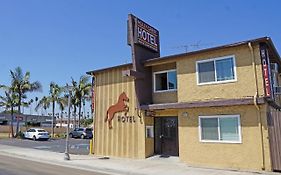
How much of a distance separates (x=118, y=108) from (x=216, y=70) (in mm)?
7175

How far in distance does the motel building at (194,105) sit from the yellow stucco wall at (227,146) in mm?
38

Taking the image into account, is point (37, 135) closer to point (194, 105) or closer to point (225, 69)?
point (194, 105)

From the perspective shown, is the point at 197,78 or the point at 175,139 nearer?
the point at 197,78

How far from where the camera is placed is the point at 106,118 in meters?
20.8

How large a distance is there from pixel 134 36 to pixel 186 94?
5127mm

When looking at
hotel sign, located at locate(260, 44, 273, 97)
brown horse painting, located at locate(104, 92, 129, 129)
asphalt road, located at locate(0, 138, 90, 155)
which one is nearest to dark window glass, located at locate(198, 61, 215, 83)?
hotel sign, located at locate(260, 44, 273, 97)

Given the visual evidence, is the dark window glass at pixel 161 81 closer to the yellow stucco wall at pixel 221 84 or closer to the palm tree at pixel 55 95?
the yellow stucco wall at pixel 221 84

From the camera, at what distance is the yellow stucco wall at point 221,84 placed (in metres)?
14.8

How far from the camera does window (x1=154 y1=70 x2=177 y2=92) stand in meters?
18.4

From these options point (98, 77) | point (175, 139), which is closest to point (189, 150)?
point (175, 139)

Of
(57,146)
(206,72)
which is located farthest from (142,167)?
(57,146)

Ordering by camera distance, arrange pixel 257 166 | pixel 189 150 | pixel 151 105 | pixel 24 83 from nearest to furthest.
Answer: pixel 257 166 → pixel 189 150 → pixel 151 105 → pixel 24 83

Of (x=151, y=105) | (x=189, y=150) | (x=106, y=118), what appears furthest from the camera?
(x=106, y=118)

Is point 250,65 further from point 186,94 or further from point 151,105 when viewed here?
point 151,105
